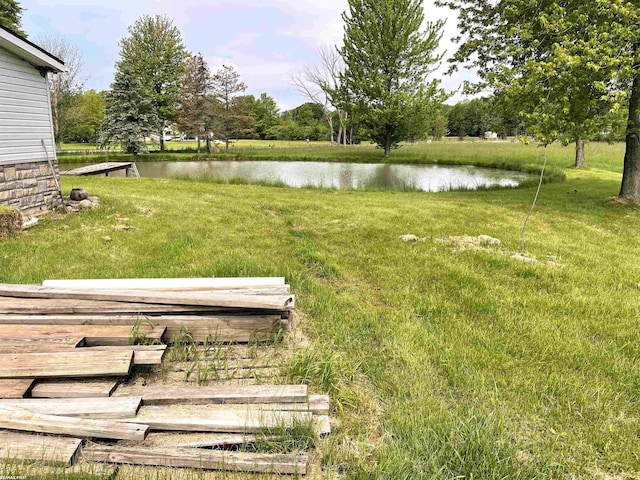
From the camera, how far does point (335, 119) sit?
68.7 meters

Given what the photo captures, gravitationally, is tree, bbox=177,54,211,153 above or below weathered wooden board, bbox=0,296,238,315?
above

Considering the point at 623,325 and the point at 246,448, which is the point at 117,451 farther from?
the point at 623,325

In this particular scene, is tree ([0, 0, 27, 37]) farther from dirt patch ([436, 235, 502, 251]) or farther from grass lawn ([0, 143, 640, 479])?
dirt patch ([436, 235, 502, 251])

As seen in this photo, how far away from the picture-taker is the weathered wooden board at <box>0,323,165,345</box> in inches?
108

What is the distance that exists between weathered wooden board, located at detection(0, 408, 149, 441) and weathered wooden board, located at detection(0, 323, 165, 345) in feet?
2.43

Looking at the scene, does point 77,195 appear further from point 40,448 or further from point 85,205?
point 40,448

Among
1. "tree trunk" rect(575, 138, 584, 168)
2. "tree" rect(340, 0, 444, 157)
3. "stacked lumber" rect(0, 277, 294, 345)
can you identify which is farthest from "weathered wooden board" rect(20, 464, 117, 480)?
"tree" rect(340, 0, 444, 157)

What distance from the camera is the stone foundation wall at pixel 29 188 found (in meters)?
7.18

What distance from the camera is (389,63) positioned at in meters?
27.8

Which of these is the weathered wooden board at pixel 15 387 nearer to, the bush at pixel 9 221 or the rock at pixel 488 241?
the bush at pixel 9 221

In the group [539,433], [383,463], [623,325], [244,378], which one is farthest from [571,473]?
[623,325]

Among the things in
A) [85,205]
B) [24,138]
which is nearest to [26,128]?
[24,138]

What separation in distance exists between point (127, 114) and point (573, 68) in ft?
106

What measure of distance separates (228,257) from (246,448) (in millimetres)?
3451
